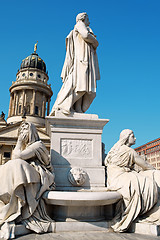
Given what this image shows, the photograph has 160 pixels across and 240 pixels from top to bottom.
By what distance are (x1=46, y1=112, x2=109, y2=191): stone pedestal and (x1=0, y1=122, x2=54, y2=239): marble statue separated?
0.54 m

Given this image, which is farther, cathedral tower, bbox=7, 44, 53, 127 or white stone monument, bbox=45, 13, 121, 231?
cathedral tower, bbox=7, 44, 53, 127

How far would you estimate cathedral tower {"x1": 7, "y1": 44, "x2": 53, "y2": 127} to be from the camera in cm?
4962

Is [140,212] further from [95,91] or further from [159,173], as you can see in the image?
[95,91]

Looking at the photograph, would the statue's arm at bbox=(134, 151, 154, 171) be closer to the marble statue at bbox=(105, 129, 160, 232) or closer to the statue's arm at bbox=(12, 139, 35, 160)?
the marble statue at bbox=(105, 129, 160, 232)

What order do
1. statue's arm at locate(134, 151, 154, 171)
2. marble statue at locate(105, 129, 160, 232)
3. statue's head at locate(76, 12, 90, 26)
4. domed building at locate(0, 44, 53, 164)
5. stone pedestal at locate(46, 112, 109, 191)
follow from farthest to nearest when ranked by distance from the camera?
1. domed building at locate(0, 44, 53, 164)
2. statue's head at locate(76, 12, 90, 26)
3. statue's arm at locate(134, 151, 154, 171)
4. stone pedestal at locate(46, 112, 109, 191)
5. marble statue at locate(105, 129, 160, 232)

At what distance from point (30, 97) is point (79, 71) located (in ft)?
161

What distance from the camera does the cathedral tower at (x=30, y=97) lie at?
49625 mm

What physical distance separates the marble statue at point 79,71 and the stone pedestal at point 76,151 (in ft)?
1.09

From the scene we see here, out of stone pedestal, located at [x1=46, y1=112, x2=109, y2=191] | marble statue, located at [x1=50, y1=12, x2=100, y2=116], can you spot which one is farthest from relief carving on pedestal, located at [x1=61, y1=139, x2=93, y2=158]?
marble statue, located at [x1=50, y1=12, x2=100, y2=116]

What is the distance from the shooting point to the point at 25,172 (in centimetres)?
294

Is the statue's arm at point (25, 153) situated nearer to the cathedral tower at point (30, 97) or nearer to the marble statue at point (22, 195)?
the marble statue at point (22, 195)

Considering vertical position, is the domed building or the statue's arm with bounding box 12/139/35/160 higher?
the domed building

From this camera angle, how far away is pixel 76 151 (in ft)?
12.9

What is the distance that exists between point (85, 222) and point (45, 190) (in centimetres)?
80
